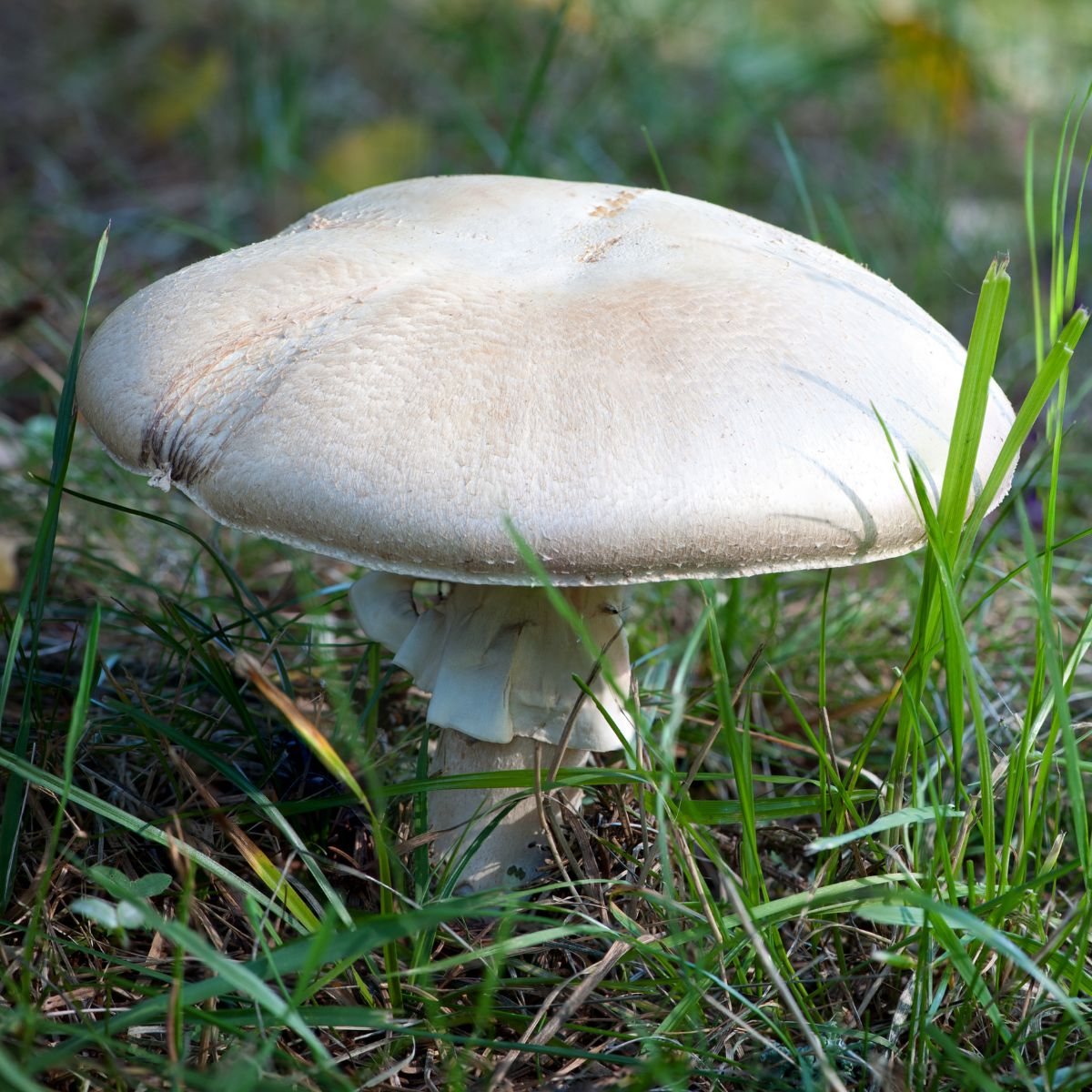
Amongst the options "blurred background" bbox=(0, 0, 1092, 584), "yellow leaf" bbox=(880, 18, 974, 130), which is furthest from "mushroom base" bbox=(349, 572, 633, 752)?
"yellow leaf" bbox=(880, 18, 974, 130)

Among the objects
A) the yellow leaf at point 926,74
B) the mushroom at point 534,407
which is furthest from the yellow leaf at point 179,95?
the mushroom at point 534,407

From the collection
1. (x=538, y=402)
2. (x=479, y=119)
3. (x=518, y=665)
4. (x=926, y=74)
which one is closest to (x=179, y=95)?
(x=479, y=119)

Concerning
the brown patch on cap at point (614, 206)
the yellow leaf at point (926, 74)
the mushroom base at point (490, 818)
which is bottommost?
the mushroom base at point (490, 818)

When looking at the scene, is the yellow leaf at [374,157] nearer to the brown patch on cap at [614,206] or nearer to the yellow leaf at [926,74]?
the yellow leaf at [926,74]

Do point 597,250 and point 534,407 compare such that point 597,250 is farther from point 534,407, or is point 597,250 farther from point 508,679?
point 508,679

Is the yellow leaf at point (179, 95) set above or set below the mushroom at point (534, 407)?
above

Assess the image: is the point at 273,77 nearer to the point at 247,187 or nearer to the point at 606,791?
the point at 247,187

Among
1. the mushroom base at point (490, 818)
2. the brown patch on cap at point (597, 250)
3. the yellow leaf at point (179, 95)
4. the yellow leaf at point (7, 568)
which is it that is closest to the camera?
the brown patch on cap at point (597, 250)
